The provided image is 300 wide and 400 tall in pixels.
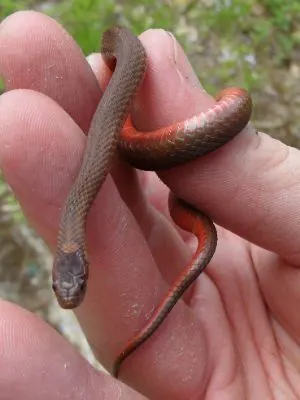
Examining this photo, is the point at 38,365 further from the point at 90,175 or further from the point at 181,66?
the point at 181,66

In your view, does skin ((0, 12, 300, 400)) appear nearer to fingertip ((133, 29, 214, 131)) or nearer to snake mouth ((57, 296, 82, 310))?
fingertip ((133, 29, 214, 131))

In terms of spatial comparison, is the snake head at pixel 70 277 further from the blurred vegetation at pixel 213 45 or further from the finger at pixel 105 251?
the blurred vegetation at pixel 213 45

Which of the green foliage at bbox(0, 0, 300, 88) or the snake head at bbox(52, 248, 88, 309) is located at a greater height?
the snake head at bbox(52, 248, 88, 309)

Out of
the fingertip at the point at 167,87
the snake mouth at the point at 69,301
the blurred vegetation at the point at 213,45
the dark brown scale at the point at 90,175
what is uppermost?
the fingertip at the point at 167,87

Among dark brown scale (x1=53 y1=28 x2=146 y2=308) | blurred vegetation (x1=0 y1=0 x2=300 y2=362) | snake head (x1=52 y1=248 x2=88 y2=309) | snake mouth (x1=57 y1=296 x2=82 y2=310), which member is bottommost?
blurred vegetation (x1=0 y1=0 x2=300 y2=362)

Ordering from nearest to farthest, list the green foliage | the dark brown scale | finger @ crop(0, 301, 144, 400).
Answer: finger @ crop(0, 301, 144, 400)
the dark brown scale
the green foliage

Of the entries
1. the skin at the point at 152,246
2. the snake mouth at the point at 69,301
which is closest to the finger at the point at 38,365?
the skin at the point at 152,246

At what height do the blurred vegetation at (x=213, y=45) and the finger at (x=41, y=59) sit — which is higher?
the finger at (x=41, y=59)

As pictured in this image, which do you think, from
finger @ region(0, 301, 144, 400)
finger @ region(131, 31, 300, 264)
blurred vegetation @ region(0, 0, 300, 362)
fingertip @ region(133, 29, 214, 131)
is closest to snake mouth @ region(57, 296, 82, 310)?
finger @ region(0, 301, 144, 400)

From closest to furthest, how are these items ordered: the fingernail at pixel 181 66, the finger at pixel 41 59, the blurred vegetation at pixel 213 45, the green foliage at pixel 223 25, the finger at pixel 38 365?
the finger at pixel 38 365
the finger at pixel 41 59
the fingernail at pixel 181 66
the blurred vegetation at pixel 213 45
the green foliage at pixel 223 25
